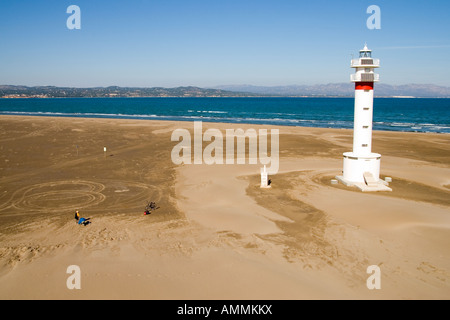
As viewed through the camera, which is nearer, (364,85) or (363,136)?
(364,85)

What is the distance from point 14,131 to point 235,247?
35424mm

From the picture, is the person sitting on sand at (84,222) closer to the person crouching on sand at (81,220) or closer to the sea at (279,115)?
the person crouching on sand at (81,220)

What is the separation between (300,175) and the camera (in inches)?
765

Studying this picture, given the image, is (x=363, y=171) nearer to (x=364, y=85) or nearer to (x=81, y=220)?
(x=364, y=85)

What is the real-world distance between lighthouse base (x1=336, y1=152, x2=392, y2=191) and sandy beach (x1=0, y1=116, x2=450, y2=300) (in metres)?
0.68

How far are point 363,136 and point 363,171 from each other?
5.60ft

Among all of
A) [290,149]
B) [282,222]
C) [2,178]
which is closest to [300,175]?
[282,222]

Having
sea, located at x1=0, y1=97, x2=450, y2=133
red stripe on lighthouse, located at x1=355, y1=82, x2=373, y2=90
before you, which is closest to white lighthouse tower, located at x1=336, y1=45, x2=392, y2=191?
red stripe on lighthouse, located at x1=355, y1=82, x2=373, y2=90

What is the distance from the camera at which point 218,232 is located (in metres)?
11.7

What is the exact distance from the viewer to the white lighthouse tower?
16406 millimetres

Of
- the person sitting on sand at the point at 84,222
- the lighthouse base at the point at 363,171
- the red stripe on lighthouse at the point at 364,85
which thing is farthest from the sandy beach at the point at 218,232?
the red stripe on lighthouse at the point at 364,85

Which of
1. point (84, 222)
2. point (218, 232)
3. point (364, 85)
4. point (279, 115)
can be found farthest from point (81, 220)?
point (279, 115)

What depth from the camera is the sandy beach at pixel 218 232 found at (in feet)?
28.0
